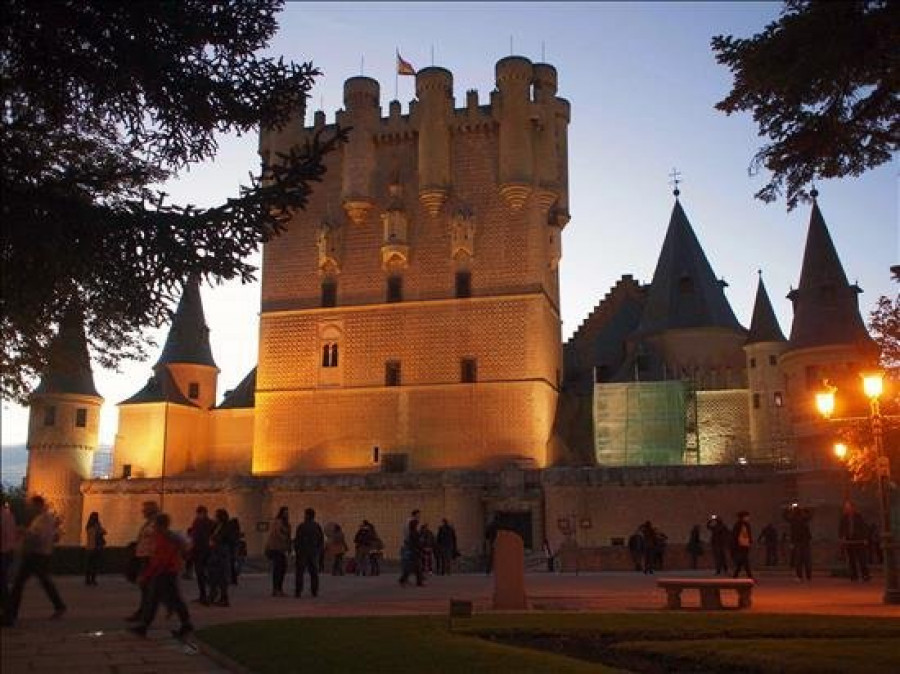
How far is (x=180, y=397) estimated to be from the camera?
49.3 m

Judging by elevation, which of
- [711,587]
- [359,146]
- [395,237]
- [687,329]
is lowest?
[711,587]

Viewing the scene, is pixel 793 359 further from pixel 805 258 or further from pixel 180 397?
pixel 180 397

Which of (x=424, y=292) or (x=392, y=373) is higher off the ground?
(x=424, y=292)

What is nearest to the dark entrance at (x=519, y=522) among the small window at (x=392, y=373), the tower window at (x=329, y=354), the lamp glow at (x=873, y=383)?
the small window at (x=392, y=373)

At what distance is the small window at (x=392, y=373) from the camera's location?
43.7 metres

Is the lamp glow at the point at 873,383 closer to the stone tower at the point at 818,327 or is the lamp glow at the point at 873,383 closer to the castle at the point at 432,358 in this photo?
the stone tower at the point at 818,327

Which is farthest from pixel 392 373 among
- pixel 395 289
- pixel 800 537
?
pixel 800 537

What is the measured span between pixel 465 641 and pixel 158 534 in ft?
12.6

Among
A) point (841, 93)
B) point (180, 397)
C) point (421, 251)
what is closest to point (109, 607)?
point (841, 93)

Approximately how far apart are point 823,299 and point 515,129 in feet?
50.7

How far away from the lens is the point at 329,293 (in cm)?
4516

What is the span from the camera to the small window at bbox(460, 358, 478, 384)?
42625 mm

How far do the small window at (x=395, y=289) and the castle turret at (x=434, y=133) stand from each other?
3306mm

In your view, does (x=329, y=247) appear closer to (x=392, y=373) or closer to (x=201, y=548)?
(x=392, y=373)
